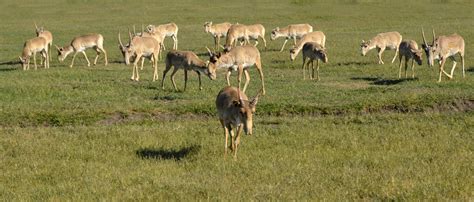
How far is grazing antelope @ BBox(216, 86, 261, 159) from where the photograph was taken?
10.8 meters

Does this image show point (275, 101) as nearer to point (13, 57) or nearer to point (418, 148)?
point (418, 148)

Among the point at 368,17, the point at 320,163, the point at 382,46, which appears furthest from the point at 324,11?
the point at 320,163

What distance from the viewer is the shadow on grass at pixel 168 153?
1199 cm

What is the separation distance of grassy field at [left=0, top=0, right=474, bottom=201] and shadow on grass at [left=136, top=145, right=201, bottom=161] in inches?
1.6

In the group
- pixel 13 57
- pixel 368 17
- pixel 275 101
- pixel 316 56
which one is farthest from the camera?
pixel 368 17

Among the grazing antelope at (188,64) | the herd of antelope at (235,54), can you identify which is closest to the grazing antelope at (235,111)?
the herd of antelope at (235,54)

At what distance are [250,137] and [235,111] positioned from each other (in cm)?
Result: 250

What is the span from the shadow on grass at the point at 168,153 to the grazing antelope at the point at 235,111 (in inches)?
28.0

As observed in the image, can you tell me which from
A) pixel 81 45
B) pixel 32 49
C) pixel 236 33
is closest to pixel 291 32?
pixel 236 33

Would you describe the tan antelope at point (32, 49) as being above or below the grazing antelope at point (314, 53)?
below

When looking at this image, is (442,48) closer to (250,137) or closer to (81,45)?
(250,137)

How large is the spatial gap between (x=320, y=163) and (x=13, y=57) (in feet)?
77.8

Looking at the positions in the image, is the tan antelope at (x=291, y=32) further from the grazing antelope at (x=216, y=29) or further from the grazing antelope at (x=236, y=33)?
the grazing antelope at (x=216, y=29)

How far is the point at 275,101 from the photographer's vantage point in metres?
17.7
